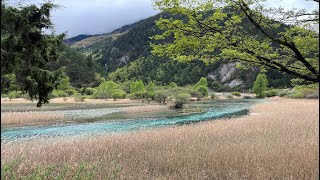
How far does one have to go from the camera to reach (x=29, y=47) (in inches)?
322

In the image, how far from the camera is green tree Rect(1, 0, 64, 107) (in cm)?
726

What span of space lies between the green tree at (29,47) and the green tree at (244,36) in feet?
11.3

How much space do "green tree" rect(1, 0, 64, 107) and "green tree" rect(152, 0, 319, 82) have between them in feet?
11.3

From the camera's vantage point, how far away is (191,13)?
952 centimetres

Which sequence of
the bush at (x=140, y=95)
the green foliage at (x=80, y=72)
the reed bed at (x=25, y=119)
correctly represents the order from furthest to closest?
the green foliage at (x=80, y=72), the bush at (x=140, y=95), the reed bed at (x=25, y=119)

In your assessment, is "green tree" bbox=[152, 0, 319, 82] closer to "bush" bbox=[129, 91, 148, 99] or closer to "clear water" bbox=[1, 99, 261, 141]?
"clear water" bbox=[1, 99, 261, 141]

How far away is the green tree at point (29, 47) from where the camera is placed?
286 inches

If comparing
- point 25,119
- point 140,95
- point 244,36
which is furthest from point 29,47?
point 140,95

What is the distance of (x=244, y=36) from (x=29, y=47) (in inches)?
228

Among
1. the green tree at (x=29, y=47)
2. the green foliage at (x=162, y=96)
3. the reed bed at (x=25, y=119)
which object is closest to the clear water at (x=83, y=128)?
the reed bed at (x=25, y=119)

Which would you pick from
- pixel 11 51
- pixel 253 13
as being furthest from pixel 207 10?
pixel 11 51

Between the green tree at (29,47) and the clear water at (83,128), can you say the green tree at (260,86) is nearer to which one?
the clear water at (83,128)

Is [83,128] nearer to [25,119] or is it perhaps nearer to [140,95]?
[25,119]

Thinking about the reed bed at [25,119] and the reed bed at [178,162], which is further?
the reed bed at [25,119]
